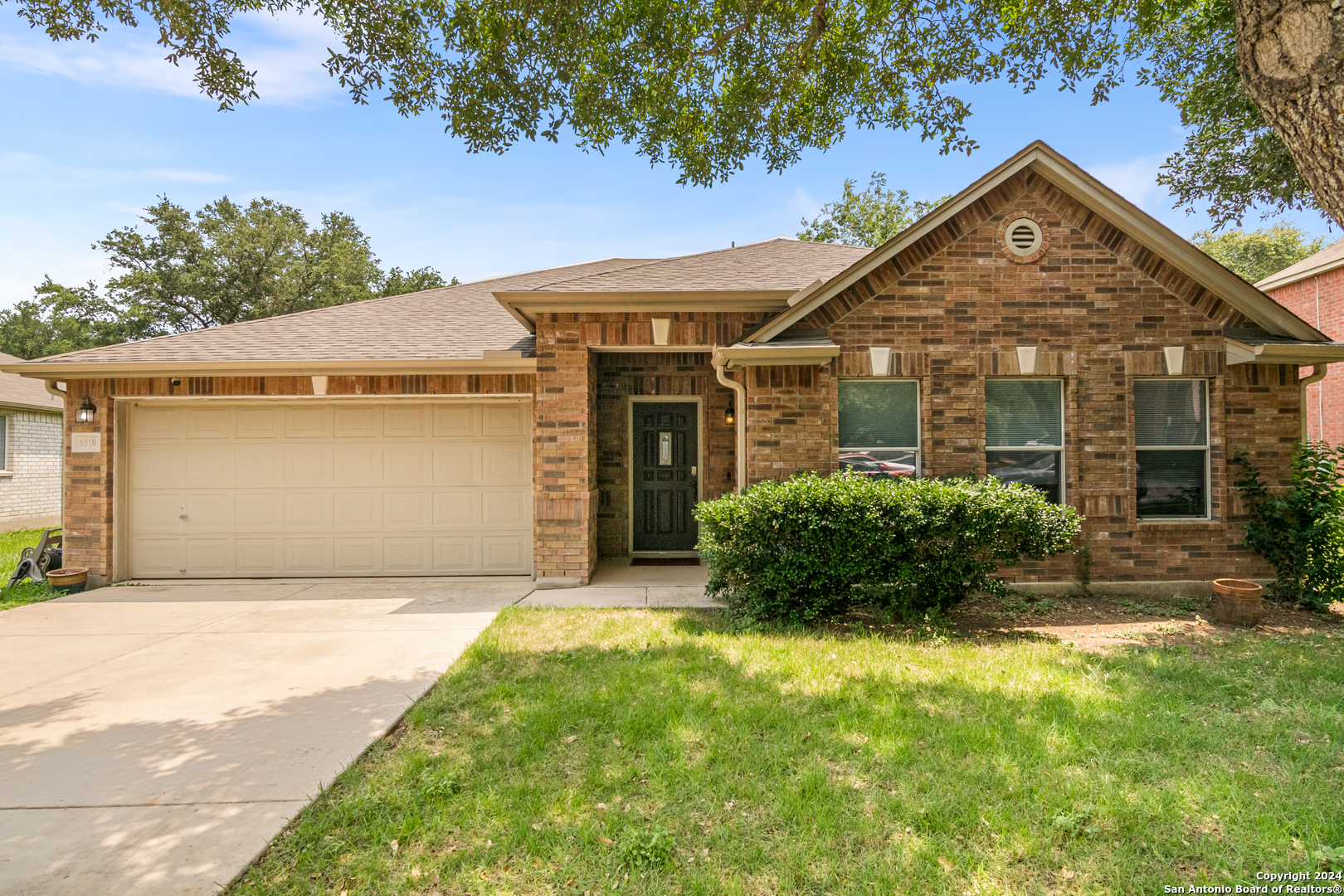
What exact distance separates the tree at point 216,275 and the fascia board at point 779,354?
3043 centimetres

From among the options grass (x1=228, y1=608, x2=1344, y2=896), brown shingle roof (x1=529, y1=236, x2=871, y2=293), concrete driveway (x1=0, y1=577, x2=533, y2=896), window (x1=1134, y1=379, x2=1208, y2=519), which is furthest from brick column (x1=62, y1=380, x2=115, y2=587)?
window (x1=1134, y1=379, x2=1208, y2=519)

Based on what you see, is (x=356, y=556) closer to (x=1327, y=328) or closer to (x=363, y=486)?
(x=363, y=486)

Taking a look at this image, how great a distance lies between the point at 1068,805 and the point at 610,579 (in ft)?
18.9

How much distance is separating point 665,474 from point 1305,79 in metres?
7.37

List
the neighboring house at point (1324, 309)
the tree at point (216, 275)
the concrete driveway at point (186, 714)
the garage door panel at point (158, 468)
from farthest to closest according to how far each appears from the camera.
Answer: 1. the tree at point (216, 275)
2. the neighboring house at point (1324, 309)
3. the garage door panel at point (158, 468)
4. the concrete driveway at point (186, 714)

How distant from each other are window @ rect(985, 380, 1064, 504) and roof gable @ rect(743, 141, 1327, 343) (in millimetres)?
1635

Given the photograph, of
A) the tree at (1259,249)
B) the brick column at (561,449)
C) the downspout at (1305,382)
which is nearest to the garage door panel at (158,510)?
the brick column at (561,449)

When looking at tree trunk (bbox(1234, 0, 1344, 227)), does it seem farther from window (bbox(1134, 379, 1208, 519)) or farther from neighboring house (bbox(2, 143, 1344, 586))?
window (bbox(1134, 379, 1208, 519))

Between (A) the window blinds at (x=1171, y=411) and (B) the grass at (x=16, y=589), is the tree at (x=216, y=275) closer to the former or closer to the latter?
(B) the grass at (x=16, y=589)

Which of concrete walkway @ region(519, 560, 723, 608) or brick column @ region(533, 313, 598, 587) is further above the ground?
brick column @ region(533, 313, 598, 587)

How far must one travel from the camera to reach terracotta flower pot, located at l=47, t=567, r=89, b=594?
7750mm

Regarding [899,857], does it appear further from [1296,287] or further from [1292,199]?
[1296,287]

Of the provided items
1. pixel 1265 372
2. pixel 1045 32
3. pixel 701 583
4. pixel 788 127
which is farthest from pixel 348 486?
pixel 1265 372

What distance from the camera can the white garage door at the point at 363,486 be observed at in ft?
27.5
